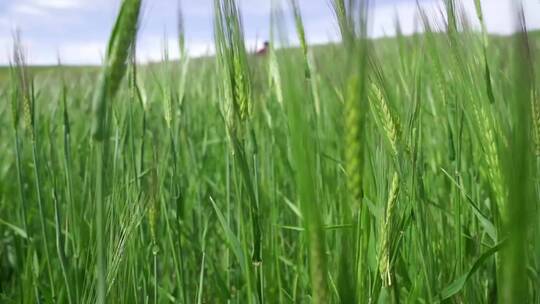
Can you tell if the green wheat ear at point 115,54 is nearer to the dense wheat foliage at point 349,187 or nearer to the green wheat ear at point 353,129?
the dense wheat foliage at point 349,187

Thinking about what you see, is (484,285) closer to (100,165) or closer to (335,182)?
(335,182)

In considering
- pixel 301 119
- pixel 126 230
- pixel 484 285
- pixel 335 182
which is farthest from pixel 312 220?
pixel 335 182

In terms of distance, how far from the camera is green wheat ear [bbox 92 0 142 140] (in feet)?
1.26

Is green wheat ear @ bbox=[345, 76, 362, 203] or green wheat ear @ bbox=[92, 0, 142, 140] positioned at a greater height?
green wheat ear @ bbox=[92, 0, 142, 140]

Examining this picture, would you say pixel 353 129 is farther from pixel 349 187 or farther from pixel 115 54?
pixel 115 54

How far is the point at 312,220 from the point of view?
1.02 ft

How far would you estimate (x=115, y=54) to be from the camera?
39cm

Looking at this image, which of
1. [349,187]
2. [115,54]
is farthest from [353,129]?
[115,54]

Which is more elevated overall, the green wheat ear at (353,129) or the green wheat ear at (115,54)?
the green wheat ear at (115,54)

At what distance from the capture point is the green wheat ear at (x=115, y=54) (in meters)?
0.38

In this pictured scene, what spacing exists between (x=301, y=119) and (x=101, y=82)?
0.15m

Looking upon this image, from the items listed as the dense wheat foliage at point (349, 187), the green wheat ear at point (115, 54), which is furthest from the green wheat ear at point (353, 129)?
the green wheat ear at point (115, 54)

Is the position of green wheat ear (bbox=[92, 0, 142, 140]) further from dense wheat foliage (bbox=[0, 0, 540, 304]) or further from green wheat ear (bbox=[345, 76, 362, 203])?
green wheat ear (bbox=[345, 76, 362, 203])

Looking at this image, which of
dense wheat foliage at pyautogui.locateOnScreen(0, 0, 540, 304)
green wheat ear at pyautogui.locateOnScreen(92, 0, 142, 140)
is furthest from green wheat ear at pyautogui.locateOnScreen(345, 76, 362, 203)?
green wheat ear at pyautogui.locateOnScreen(92, 0, 142, 140)
